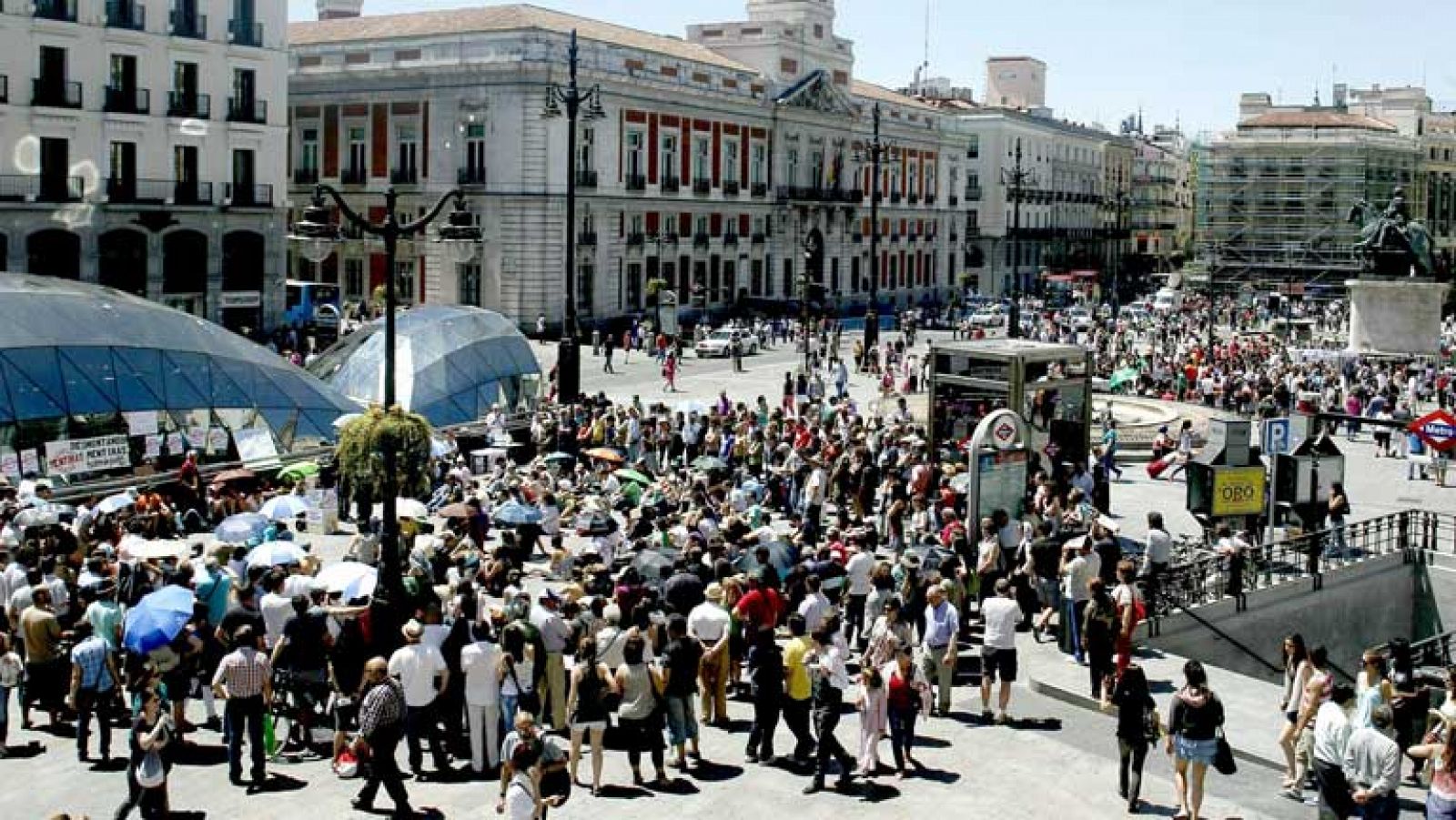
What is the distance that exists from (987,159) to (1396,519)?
78.4m

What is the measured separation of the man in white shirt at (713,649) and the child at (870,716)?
1.50 metres

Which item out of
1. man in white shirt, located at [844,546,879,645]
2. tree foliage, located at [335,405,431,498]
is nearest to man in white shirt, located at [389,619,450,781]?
tree foliage, located at [335,405,431,498]

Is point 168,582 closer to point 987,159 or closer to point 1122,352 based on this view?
point 1122,352

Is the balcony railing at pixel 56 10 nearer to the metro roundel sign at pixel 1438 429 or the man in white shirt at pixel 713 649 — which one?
the metro roundel sign at pixel 1438 429

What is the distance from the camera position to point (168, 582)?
14.2m

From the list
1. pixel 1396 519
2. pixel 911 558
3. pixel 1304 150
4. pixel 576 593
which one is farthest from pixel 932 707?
pixel 1304 150

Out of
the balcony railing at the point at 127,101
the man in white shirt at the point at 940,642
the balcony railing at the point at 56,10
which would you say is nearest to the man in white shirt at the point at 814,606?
the man in white shirt at the point at 940,642

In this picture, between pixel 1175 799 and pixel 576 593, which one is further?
pixel 576 593

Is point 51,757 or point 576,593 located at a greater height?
point 576,593

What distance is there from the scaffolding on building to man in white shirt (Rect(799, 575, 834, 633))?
7981 cm

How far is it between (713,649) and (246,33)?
40995 millimetres

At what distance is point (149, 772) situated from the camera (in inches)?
425

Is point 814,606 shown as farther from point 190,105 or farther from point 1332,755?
point 190,105

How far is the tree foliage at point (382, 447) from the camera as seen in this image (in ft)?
47.4
